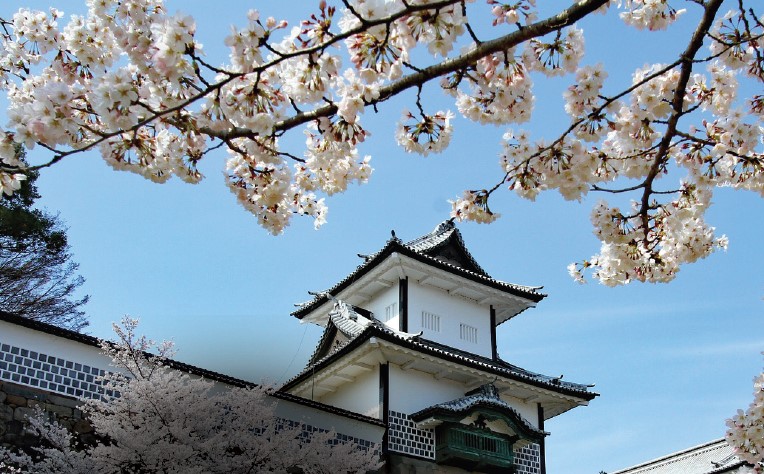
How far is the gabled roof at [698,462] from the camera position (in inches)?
916

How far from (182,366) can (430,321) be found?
657cm

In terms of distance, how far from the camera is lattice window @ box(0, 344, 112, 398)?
352 inches

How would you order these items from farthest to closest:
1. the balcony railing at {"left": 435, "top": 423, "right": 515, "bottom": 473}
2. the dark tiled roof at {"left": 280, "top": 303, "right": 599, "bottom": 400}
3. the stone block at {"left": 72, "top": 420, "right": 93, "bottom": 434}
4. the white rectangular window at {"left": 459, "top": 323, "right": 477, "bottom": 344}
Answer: the white rectangular window at {"left": 459, "top": 323, "right": 477, "bottom": 344}
the balcony railing at {"left": 435, "top": 423, "right": 515, "bottom": 473}
the dark tiled roof at {"left": 280, "top": 303, "right": 599, "bottom": 400}
the stone block at {"left": 72, "top": 420, "right": 93, "bottom": 434}

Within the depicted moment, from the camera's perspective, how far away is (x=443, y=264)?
51.2 ft

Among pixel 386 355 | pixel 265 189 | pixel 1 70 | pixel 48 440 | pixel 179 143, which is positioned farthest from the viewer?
pixel 386 355

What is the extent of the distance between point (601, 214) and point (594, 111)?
43.3 inches

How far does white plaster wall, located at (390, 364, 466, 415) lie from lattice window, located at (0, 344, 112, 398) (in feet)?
19.0

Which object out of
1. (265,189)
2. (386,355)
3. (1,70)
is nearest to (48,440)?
(1,70)

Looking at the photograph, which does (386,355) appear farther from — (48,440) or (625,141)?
(625,141)

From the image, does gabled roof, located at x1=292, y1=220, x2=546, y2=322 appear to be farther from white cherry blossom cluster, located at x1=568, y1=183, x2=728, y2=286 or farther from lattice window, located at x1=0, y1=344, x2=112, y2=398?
white cherry blossom cluster, located at x1=568, y1=183, x2=728, y2=286

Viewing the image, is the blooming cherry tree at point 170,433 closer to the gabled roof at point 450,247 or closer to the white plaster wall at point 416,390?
the white plaster wall at point 416,390

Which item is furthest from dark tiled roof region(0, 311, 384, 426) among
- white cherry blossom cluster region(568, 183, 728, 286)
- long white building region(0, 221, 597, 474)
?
white cherry blossom cluster region(568, 183, 728, 286)

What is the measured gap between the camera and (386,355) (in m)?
13.7

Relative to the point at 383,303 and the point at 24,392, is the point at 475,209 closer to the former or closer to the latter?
the point at 24,392
